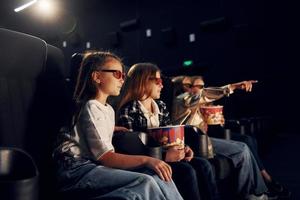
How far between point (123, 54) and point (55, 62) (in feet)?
19.9

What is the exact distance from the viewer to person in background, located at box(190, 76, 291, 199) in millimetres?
2211

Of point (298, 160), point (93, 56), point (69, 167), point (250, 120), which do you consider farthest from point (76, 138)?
point (298, 160)

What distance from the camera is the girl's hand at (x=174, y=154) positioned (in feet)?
4.65

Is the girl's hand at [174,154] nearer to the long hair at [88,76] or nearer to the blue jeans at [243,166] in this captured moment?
the long hair at [88,76]

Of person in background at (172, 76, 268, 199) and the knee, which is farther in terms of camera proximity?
person in background at (172, 76, 268, 199)

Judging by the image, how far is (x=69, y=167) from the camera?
122 centimetres

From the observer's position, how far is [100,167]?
1214 millimetres

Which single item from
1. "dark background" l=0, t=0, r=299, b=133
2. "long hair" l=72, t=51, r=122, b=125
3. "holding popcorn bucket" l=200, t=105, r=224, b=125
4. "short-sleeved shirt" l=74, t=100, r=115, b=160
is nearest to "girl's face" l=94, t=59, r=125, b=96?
"long hair" l=72, t=51, r=122, b=125

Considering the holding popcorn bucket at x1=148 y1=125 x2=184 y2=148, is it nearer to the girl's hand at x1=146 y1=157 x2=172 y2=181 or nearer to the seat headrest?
the girl's hand at x1=146 y1=157 x2=172 y2=181

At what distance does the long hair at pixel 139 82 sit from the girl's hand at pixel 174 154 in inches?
→ 19.1

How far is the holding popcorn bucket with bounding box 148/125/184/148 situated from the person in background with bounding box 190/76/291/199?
2.55 feet

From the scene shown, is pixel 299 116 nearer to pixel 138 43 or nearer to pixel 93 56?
pixel 138 43

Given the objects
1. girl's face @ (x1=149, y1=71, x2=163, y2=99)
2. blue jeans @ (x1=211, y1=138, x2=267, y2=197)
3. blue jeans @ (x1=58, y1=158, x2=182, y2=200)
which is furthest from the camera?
blue jeans @ (x1=211, y1=138, x2=267, y2=197)

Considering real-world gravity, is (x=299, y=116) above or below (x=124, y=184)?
below
